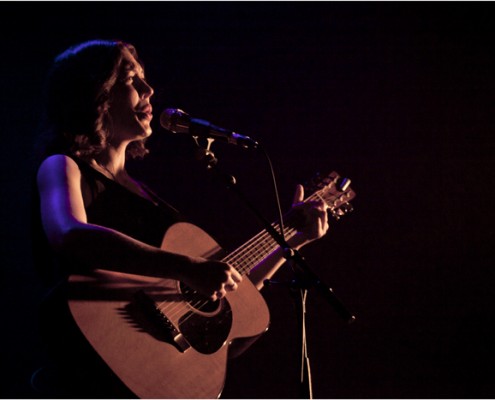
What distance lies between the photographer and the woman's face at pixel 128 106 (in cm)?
225

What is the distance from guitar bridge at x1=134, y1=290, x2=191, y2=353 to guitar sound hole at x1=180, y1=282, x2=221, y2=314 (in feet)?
0.56

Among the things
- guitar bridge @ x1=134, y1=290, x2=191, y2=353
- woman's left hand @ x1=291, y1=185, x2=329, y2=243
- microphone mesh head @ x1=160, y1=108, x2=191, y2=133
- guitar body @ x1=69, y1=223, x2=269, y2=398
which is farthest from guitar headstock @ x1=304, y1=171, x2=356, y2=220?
guitar bridge @ x1=134, y1=290, x2=191, y2=353

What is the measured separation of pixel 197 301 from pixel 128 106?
1.02m

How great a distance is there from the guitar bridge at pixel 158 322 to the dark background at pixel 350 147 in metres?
1.27

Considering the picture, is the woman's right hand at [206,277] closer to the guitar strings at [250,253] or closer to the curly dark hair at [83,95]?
the guitar strings at [250,253]

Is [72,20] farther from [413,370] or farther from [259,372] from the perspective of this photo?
[413,370]

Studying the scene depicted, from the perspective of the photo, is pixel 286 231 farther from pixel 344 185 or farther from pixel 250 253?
pixel 344 185

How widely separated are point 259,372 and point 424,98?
7.57 feet

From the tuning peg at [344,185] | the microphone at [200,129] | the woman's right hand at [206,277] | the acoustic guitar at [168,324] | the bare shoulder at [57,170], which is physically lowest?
the acoustic guitar at [168,324]

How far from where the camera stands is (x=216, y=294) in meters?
1.79

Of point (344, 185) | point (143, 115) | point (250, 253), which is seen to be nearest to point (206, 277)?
point (250, 253)

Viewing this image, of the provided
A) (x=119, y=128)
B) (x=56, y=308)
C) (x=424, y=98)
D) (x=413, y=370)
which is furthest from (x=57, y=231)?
(x=424, y=98)

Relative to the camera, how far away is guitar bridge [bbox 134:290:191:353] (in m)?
1.76

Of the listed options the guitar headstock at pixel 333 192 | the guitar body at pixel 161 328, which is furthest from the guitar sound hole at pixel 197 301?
the guitar headstock at pixel 333 192
